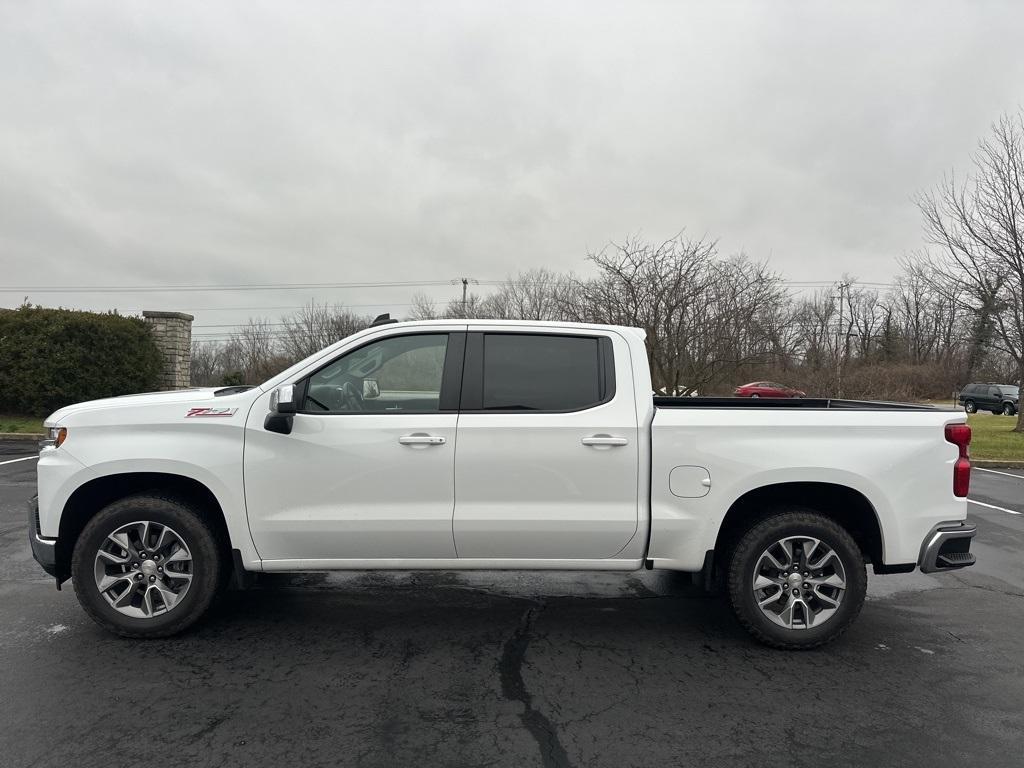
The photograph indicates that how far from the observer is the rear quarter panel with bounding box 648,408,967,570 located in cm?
394

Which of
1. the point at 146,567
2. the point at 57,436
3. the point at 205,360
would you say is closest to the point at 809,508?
the point at 146,567

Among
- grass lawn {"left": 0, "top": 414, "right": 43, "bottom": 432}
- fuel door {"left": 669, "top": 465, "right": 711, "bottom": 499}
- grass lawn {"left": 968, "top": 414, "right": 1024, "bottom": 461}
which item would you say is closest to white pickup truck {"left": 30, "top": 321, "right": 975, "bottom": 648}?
fuel door {"left": 669, "top": 465, "right": 711, "bottom": 499}

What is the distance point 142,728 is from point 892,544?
13.3ft

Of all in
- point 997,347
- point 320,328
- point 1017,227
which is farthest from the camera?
point 320,328

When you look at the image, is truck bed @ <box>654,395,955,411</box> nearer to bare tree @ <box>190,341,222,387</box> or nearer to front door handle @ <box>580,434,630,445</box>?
front door handle @ <box>580,434,630,445</box>

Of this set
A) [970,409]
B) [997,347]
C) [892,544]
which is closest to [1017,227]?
[997,347]

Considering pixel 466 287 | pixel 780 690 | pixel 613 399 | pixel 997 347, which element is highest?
pixel 466 287

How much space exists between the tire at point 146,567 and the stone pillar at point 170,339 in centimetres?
1699

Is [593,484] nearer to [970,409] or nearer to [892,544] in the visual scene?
[892,544]

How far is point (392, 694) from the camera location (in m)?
3.37

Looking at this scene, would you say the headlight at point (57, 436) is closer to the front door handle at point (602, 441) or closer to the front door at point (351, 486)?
the front door at point (351, 486)

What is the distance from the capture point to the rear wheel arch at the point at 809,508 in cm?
407

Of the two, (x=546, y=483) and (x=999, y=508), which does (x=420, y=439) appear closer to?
(x=546, y=483)

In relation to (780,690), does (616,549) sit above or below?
→ above
